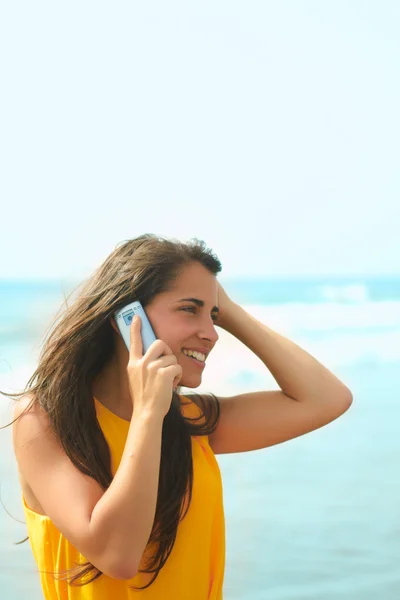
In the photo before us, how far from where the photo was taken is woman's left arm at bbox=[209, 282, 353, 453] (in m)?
2.27

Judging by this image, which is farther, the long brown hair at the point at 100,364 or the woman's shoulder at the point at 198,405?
the woman's shoulder at the point at 198,405

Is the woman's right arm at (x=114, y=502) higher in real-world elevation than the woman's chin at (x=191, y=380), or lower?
lower

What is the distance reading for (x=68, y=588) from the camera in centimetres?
203

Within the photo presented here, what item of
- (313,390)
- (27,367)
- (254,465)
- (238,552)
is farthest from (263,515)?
(27,367)

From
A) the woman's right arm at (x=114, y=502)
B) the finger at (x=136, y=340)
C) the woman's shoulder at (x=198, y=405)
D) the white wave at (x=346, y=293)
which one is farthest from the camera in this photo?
Answer: the white wave at (x=346, y=293)

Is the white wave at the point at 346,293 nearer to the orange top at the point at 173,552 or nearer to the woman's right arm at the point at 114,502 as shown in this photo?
the orange top at the point at 173,552

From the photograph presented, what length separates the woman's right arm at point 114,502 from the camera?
5.71ft

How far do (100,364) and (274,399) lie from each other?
444 millimetres

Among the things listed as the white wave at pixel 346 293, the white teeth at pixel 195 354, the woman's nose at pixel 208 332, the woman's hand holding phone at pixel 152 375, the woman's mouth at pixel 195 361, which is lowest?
the woman's hand holding phone at pixel 152 375

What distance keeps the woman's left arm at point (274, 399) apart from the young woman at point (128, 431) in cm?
4

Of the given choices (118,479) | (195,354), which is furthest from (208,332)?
(118,479)

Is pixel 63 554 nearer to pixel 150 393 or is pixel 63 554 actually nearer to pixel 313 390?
pixel 150 393

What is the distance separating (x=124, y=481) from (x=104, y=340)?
1.36 feet

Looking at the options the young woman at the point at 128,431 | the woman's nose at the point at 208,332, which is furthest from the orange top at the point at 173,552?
the woman's nose at the point at 208,332
